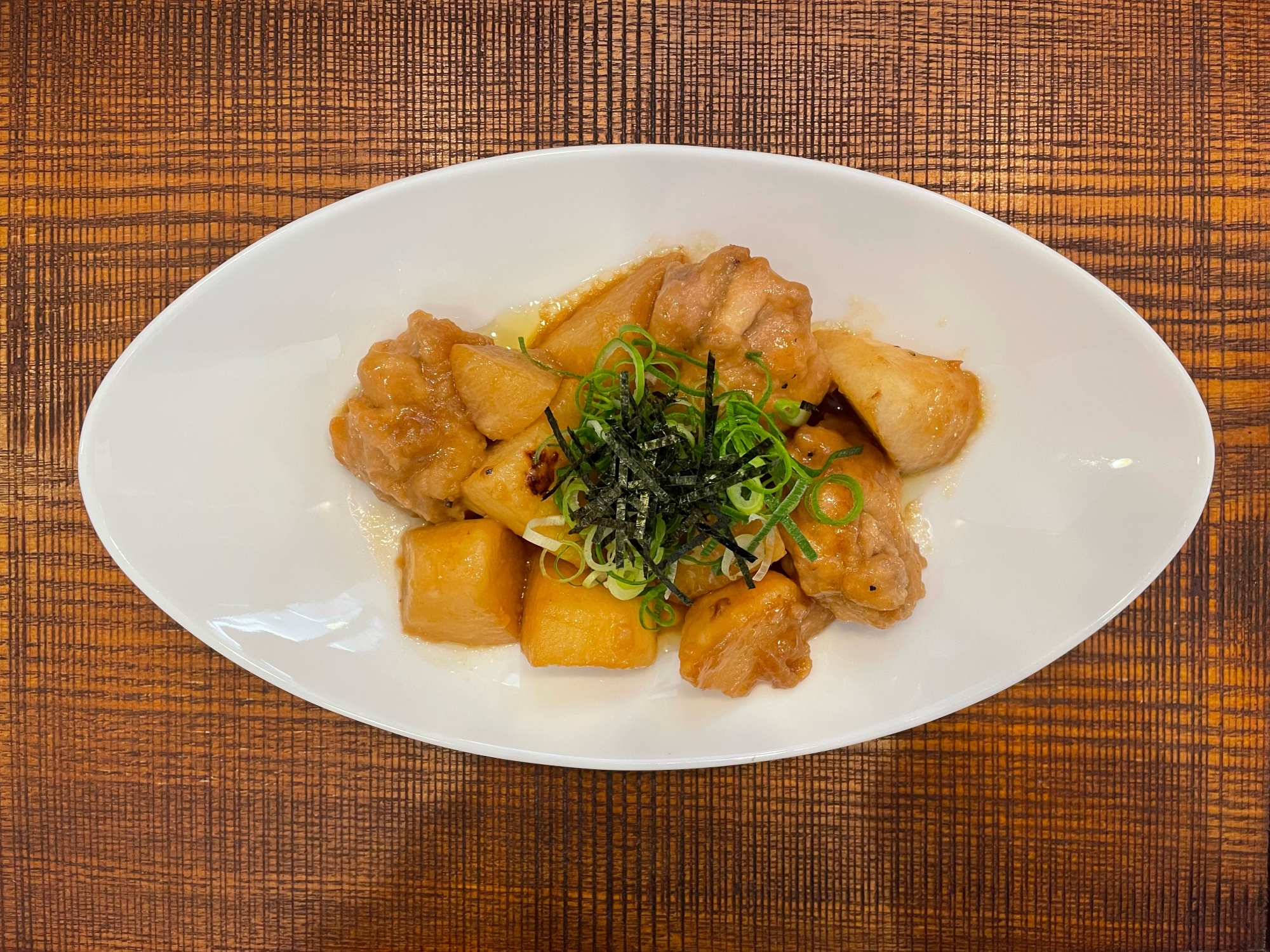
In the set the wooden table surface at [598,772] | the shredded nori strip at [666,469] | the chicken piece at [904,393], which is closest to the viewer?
the shredded nori strip at [666,469]

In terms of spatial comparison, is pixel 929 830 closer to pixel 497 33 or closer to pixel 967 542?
pixel 967 542

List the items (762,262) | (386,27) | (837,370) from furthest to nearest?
(386,27) < (837,370) < (762,262)

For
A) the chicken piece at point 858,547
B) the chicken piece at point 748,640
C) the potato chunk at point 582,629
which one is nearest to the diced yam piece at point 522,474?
the potato chunk at point 582,629

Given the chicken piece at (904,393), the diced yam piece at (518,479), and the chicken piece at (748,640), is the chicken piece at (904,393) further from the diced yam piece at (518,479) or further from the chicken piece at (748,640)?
the diced yam piece at (518,479)

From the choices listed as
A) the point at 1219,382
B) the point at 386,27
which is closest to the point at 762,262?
the point at 386,27

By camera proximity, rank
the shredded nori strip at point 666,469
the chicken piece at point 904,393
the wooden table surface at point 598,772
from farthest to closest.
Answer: the wooden table surface at point 598,772 → the chicken piece at point 904,393 → the shredded nori strip at point 666,469

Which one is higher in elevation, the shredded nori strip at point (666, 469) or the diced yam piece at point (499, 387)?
the diced yam piece at point (499, 387)

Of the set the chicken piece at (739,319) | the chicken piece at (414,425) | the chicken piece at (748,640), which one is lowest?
the chicken piece at (748,640)

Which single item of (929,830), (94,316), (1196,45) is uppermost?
(1196,45)
